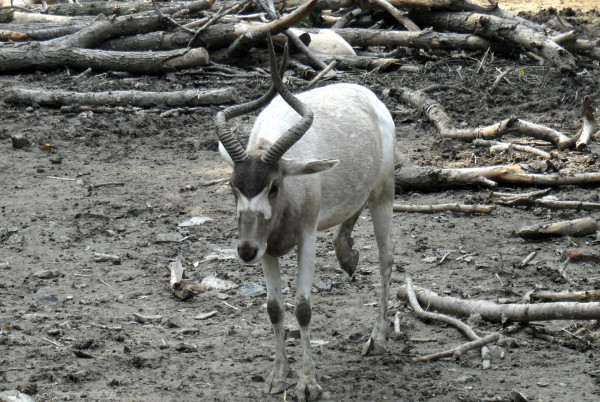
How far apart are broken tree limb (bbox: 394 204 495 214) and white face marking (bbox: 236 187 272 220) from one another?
4032mm

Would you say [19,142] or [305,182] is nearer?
[305,182]

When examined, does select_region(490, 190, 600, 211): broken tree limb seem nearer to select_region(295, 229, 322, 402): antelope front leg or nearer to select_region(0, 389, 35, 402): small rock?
select_region(295, 229, 322, 402): antelope front leg

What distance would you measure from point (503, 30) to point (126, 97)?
6253 mm

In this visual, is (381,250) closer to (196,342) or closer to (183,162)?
(196,342)

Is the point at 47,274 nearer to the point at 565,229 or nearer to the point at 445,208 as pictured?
the point at 445,208

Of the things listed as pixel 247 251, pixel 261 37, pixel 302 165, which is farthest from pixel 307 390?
pixel 261 37

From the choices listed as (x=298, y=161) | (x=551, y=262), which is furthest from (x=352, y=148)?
(x=551, y=262)

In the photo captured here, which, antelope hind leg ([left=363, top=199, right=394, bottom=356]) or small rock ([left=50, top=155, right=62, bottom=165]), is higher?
Answer: antelope hind leg ([left=363, top=199, right=394, bottom=356])

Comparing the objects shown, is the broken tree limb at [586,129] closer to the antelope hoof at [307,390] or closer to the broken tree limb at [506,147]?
the broken tree limb at [506,147]

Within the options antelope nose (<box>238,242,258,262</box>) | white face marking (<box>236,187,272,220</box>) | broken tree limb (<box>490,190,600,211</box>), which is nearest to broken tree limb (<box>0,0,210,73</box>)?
broken tree limb (<box>490,190,600,211</box>)

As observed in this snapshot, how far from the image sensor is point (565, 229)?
26.3 feet

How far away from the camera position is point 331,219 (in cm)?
601

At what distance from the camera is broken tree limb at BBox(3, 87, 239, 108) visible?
40.9ft

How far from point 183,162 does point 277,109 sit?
15.9ft
